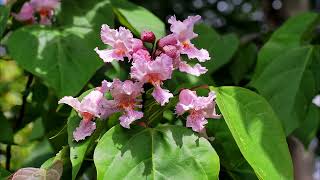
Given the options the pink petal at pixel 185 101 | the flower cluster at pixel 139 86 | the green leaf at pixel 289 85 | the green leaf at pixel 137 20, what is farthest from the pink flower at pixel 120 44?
the green leaf at pixel 289 85

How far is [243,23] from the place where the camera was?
9.13 feet

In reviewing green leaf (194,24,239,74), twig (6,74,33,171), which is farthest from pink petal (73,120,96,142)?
green leaf (194,24,239,74)

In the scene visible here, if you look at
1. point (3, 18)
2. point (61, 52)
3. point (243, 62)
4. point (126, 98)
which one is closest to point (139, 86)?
point (126, 98)

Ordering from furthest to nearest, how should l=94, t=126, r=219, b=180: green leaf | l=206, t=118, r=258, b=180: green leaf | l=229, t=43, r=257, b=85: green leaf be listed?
1. l=229, t=43, r=257, b=85: green leaf
2. l=206, t=118, r=258, b=180: green leaf
3. l=94, t=126, r=219, b=180: green leaf

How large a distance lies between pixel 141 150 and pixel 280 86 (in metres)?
0.57

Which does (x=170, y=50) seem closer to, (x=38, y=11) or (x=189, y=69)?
(x=189, y=69)

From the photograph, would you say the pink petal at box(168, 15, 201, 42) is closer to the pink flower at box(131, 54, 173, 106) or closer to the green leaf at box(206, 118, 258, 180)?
the pink flower at box(131, 54, 173, 106)

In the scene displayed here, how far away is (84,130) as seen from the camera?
91 centimetres

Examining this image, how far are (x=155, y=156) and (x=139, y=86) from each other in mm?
110

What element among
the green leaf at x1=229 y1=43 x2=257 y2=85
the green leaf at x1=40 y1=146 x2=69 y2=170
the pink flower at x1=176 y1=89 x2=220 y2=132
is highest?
the pink flower at x1=176 y1=89 x2=220 y2=132

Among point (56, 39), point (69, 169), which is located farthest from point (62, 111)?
point (69, 169)

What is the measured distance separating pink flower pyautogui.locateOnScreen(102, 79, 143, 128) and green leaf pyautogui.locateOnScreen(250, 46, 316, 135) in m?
0.50

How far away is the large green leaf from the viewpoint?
117 centimetres

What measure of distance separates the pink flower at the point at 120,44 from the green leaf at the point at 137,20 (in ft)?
1.22
